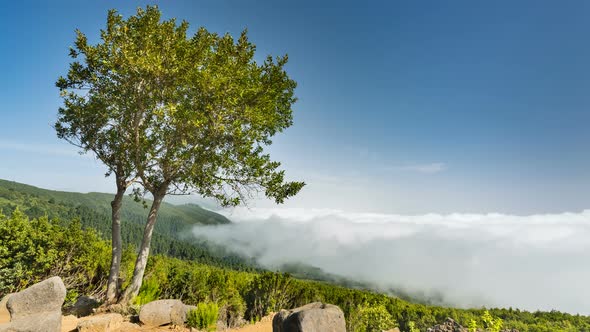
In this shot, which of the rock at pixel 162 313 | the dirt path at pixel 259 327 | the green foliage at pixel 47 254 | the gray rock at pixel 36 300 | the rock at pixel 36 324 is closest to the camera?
the rock at pixel 36 324

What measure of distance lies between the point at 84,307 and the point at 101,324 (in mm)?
4613

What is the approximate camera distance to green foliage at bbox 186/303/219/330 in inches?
477

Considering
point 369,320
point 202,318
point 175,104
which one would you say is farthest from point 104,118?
point 369,320

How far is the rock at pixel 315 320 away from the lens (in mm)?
9523

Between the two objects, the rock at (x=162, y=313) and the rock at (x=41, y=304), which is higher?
the rock at (x=41, y=304)

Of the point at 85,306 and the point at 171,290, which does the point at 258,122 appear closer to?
the point at 85,306

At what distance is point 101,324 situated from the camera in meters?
10.4

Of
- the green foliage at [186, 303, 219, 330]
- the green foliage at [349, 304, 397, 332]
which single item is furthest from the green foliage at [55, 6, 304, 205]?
the green foliage at [349, 304, 397, 332]

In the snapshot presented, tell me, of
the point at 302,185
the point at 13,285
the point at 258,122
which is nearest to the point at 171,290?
the point at 13,285

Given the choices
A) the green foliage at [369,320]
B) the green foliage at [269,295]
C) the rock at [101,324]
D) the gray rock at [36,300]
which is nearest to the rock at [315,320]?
the rock at [101,324]

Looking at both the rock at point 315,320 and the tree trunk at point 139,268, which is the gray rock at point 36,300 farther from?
the rock at point 315,320

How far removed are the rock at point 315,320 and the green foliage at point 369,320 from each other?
9.39m

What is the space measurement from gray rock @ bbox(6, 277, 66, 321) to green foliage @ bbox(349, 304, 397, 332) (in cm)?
1543

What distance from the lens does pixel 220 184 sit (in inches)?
567
